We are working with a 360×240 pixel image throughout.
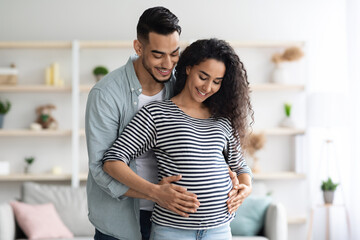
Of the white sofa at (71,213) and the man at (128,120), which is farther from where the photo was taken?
the white sofa at (71,213)

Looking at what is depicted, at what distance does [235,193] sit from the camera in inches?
70.3

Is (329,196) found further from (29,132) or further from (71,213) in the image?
(29,132)

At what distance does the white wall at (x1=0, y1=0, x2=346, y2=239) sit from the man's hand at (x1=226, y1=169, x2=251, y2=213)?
312 cm

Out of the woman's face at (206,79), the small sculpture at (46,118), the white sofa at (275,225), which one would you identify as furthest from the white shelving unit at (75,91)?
the woman's face at (206,79)

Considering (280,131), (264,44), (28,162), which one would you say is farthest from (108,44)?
(280,131)

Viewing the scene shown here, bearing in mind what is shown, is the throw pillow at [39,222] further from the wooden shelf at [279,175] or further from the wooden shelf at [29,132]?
the wooden shelf at [279,175]

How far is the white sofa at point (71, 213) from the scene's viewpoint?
12.2 feet

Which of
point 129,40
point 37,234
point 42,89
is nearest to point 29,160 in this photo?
point 42,89

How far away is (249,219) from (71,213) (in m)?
1.42

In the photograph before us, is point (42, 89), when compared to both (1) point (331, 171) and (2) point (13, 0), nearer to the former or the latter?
(2) point (13, 0)

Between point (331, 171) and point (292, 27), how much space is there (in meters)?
1.45

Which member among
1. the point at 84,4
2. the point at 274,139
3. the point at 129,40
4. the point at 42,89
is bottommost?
the point at 274,139

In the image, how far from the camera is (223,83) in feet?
6.16

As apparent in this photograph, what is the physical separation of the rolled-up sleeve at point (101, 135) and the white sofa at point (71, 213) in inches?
86.9
